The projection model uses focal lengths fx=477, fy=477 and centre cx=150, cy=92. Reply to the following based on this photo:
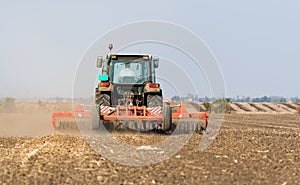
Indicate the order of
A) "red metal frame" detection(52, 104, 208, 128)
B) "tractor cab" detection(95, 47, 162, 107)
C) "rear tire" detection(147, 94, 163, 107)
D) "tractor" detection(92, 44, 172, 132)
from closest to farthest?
1. "red metal frame" detection(52, 104, 208, 128)
2. "tractor" detection(92, 44, 172, 132)
3. "rear tire" detection(147, 94, 163, 107)
4. "tractor cab" detection(95, 47, 162, 107)

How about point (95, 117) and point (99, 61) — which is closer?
point (95, 117)

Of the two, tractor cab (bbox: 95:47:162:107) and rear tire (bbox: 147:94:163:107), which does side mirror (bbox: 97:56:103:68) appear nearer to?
tractor cab (bbox: 95:47:162:107)

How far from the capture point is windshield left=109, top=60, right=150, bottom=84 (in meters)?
14.2

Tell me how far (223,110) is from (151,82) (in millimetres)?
29047

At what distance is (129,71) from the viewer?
14.3 meters

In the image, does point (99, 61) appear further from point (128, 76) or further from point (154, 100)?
point (154, 100)

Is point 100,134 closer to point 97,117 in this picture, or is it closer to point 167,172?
point 97,117

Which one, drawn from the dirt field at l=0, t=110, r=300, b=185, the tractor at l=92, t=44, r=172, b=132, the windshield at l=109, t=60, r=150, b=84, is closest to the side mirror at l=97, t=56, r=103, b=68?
the tractor at l=92, t=44, r=172, b=132

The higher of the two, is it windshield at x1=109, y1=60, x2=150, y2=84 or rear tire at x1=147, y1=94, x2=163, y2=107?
windshield at x1=109, y1=60, x2=150, y2=84

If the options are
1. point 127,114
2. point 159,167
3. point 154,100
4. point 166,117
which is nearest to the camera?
point 159,167

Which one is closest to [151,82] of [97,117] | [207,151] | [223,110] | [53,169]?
[97,117]

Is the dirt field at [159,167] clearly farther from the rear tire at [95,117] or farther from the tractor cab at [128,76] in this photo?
the tractor cab at [128,76]

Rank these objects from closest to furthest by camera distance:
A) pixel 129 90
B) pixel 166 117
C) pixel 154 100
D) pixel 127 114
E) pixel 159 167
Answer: pixel 159 167
pixel 166 117
pixel 127 114
pixel 154 100
pixel 129 90

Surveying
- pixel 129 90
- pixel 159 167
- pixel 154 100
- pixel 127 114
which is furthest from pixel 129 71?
pixel 159 167
